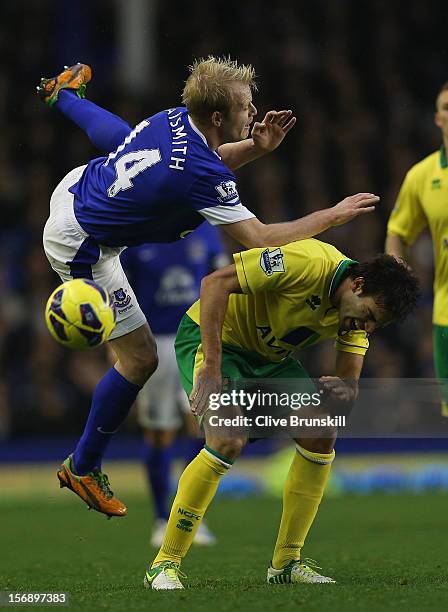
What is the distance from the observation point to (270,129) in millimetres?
6113

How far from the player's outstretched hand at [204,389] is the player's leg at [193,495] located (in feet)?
0.34

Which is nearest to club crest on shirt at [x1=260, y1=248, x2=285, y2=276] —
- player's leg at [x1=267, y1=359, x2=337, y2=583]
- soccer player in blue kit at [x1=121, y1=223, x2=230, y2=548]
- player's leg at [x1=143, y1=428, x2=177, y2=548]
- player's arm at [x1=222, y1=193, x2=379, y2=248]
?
player's arm at [x1=222, y1=193, x2=379, y2=248]

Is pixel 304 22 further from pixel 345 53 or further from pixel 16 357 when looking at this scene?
pixel 16 357

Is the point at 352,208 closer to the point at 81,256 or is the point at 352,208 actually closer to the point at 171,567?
the point at 81,256

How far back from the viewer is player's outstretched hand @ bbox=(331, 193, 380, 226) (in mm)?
5391

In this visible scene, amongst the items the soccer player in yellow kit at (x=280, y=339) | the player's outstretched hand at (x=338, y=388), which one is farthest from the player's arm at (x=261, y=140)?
the player's outstretched hand at (x=338, y=388)

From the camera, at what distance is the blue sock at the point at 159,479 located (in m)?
8.20

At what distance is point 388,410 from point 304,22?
734cm

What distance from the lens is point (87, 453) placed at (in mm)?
6172

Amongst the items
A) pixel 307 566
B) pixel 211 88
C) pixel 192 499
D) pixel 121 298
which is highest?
pixel 211 88

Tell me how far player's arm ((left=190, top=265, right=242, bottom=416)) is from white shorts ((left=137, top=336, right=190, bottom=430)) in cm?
303

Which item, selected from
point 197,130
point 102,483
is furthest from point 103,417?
point 197,130

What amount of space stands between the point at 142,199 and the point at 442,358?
2.18 metres

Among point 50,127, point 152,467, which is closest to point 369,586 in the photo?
point 152,467
